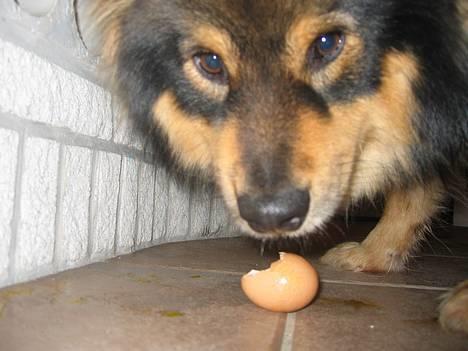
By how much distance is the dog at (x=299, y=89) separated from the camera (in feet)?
4.02

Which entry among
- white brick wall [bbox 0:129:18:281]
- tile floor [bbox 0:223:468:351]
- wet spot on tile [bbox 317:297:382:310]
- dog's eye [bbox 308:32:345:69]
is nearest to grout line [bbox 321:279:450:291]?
tile floor [bbox 0:223:468:351]

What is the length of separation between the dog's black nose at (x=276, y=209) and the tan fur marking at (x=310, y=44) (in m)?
0.32

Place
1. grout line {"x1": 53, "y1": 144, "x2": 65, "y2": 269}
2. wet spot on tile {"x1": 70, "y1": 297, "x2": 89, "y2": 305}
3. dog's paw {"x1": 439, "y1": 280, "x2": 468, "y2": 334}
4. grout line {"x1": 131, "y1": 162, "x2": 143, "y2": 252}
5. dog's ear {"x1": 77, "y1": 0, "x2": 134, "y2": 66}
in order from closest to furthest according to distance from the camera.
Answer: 1. dog's paw {"x1": 439, "y1": 280, "x2": 468, "y2": 334}
2. wet spot on tile {"x1": 70, "y1": 297, "x2": 89, "y2": 305}
3. grout line {"x1": 53, "y1": 144, "x2": 65, "y2": 269}
4. dog's ear {"x1": 77, "y1": 0, "x2": 134, "y2": 66}
5. grout line {"x1": 131, "y1": 162, "x2": 143, "y2": 252}

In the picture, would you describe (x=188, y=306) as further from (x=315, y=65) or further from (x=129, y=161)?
(x=129, y=161)

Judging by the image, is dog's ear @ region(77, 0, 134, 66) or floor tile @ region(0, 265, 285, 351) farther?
dog's ear @ region(77, 0, 134, 66)

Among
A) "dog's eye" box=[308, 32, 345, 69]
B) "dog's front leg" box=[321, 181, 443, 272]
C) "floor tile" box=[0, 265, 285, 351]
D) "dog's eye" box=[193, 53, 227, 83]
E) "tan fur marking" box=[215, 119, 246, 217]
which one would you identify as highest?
"dog's eye" box=[308, 32, 345, 69]

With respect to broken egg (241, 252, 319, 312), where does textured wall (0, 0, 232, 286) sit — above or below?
above

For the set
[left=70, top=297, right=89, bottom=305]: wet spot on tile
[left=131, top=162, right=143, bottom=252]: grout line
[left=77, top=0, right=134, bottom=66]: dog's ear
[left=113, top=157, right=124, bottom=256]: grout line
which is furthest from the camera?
[left=131, top=162, right=143, bottom=252]: grout line

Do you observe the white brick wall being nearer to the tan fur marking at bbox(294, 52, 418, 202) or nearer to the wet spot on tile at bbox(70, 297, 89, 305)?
the wet spot on tile at bbox(70, 297, 89, 305)

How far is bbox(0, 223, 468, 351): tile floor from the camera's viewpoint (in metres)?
1.03

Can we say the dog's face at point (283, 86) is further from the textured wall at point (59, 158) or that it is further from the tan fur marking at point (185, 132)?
the textured wall at point (59, 158)

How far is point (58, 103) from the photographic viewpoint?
1492 mm

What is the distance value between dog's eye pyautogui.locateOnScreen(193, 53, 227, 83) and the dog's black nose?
389 mm

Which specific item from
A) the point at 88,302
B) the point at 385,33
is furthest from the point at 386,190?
the point at 88,302
